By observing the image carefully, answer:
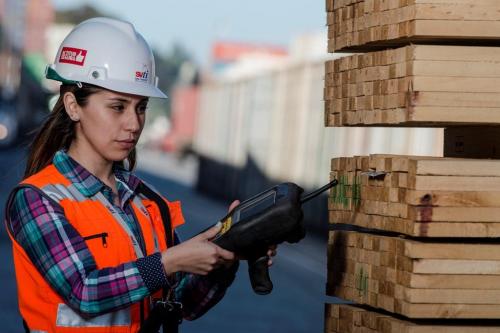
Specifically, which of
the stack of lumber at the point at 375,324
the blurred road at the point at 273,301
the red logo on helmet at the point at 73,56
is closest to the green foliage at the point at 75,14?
the blurred road at the point at 273,301

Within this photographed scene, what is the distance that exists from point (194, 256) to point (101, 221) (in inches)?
12.8

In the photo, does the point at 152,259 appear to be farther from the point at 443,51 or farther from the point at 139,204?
the point at 443,51

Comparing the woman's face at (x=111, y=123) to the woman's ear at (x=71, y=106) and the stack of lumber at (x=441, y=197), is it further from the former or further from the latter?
the stack of lumber at (x=441, y=197)

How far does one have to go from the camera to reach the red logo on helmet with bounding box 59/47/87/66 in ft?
16.0

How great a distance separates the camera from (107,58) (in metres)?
4.84

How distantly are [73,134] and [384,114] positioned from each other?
3.16 feet

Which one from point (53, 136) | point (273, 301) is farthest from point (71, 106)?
point (273, 301)

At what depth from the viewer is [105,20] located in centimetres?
493

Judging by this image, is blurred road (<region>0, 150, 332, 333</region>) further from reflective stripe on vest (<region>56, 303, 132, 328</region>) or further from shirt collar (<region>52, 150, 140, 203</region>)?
reflective stripe on vest (<region>56, 303, 132, 328</region>)

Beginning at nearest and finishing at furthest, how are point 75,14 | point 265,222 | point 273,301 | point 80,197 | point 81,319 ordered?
point 265,222 → point 81,319 → point 80,197 → point 273,301 → point 75,14

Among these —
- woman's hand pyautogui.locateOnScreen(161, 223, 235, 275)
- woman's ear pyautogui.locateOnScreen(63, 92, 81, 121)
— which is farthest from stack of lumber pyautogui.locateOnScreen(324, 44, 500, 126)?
woman's ear pyautogui.locateOnScreen(63, 92, 81, 121)

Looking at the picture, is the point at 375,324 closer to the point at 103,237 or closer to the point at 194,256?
the point at 194,256

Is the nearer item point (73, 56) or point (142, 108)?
point (142, 108)

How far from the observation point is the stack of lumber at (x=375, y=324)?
4672 millimetres
